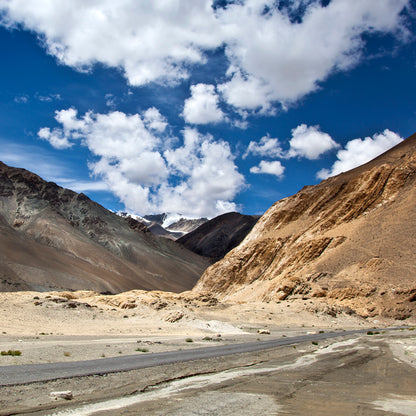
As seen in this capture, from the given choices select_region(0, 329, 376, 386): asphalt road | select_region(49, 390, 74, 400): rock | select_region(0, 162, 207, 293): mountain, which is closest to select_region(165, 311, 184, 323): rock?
select_region(0, 329, 376, 386): asphalt road

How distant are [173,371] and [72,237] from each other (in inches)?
5378

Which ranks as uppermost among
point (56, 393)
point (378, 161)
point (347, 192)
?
point (378, 161)

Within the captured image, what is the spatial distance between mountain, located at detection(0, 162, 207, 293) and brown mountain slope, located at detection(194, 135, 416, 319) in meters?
46.8

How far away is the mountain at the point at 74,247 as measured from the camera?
333ft

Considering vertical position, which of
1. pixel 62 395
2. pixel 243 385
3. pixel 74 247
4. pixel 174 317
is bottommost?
pixel 174 317

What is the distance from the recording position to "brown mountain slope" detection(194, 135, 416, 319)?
151 ft

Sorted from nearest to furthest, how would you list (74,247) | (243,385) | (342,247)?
(243,385)
(342,247)
(74,247)

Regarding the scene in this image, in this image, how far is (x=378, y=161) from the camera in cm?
7388

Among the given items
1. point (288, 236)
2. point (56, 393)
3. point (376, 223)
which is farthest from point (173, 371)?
Answer: point (288, 236)

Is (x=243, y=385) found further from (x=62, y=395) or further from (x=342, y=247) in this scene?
(x=342, y=247)

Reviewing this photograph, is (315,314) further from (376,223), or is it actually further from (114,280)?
(114,280)

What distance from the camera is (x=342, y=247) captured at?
55062 millimetres

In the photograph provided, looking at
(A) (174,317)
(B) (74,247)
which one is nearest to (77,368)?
(A) (174,317)

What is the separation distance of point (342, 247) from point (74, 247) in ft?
335
